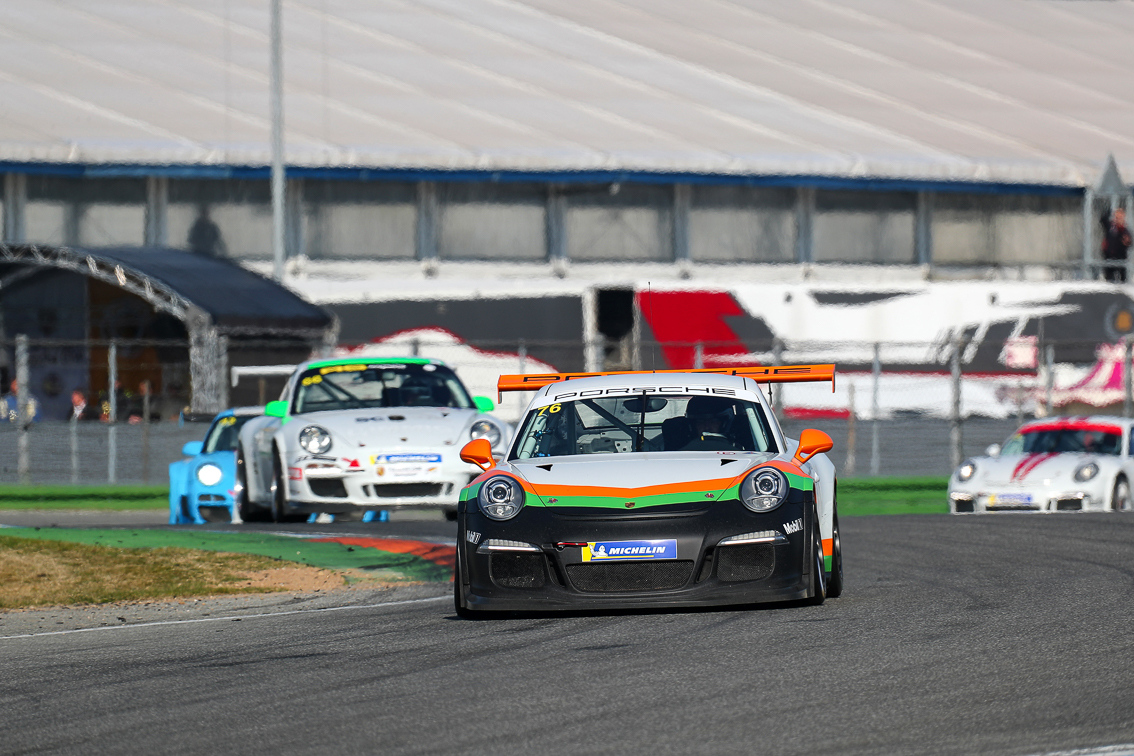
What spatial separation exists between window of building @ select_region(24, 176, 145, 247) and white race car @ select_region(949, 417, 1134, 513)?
19183 mm

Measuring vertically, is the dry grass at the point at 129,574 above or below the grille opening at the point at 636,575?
below

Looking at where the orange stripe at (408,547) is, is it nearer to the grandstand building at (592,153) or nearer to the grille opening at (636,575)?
the grille opening at (636,575)

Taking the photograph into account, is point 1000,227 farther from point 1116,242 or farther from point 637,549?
point 637,549

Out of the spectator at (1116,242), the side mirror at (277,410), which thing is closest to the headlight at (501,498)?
the side mirror at (277,410)

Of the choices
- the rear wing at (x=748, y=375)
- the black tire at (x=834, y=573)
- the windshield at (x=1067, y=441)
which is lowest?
the black tire at (x=834, y=573)

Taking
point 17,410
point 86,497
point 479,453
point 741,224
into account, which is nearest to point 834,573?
point 479,453

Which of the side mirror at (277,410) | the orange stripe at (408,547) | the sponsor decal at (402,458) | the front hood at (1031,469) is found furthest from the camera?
the front hood at (1031,469)

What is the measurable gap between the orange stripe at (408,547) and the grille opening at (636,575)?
440 cm

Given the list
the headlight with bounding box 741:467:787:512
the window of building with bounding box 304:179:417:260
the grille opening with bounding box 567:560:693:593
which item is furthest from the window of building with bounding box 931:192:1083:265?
the grille opening with bounding box 567:560:693:593

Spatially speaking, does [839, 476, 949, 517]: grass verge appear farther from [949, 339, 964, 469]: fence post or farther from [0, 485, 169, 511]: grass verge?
[0, 485, 169, 511]: grass verge

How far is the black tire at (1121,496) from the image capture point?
1766 cm

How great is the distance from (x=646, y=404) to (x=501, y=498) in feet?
4.27

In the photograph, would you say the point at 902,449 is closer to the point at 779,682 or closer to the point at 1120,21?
the point at 779,682

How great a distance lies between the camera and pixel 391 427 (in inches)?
567
